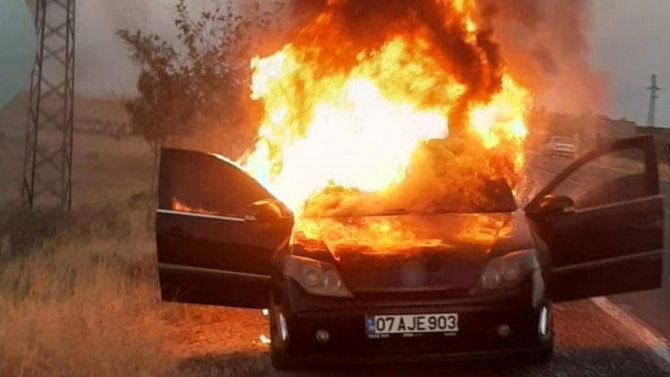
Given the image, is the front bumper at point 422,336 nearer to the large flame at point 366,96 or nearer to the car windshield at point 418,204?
the car windshield at point 418,204

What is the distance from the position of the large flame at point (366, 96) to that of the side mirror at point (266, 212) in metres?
1.16

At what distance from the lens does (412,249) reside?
5898 mm

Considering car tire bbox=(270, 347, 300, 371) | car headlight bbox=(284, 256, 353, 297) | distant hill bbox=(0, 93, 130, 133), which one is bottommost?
car tire bbox=(270, 347, 300, 371)

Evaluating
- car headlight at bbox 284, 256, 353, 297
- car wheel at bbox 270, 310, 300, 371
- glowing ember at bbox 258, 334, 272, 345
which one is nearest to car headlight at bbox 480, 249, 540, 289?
car headlight at bbox 284, 256, 353, 297

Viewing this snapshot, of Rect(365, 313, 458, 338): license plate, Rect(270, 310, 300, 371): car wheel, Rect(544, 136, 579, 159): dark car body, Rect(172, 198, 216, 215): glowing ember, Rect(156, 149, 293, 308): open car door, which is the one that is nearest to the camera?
Rect(365, 313, 458, 338): license plate

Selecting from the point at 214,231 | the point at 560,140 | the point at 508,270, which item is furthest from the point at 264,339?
the point at 560,140

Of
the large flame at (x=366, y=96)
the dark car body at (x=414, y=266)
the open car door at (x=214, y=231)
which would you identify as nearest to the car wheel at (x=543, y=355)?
the dark car body at (x=414, y=266)

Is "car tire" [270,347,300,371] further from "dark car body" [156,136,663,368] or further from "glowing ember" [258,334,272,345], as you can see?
"glowing ember" [258,334,272,345]

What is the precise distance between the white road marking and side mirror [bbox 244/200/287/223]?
2974 mm

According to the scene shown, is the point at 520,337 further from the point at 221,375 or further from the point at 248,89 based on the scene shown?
the point at 248,89

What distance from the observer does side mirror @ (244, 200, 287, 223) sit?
6.51 m

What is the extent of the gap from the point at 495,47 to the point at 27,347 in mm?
6208

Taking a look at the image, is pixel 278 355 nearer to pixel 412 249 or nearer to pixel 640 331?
pixel 412 249

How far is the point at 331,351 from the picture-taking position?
5691mm
